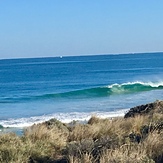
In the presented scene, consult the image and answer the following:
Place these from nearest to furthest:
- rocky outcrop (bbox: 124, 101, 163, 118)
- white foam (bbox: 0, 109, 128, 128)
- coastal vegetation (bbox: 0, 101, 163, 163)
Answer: coastal vegetation (bbox: 0, 101, 163, 163), rocky outcrop (bbox: 124, 101, 163, 118), white foam (bbox: 0, 109, 128, 128)

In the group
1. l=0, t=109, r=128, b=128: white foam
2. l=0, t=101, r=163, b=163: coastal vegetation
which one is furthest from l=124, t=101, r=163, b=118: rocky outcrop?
l=0, t=101, r=163, b=163: coastal vegetation

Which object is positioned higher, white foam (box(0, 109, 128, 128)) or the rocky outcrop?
the rocky outcrop

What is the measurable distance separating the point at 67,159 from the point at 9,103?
30.1 metres

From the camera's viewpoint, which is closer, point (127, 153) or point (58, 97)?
point (127, 153)

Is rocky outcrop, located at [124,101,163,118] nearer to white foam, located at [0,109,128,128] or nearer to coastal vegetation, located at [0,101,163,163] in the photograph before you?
white foam, located at [0,109,128,128]

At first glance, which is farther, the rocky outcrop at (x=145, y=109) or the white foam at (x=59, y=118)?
the white foam at (x=59, y=118)

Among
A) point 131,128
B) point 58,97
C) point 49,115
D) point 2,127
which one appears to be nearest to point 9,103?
point 58,97

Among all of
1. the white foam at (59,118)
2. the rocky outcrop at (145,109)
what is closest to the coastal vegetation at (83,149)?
the rocky outcrop at (145,109)

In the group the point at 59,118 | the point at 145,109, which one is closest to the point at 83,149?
the point at 145,109

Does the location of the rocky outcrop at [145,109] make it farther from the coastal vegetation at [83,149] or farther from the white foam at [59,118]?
the coastal vegetation at [83,149]

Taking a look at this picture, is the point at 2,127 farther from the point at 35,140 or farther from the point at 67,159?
the point at 67,159

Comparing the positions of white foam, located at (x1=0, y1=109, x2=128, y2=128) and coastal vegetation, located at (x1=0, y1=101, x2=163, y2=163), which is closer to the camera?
coastal vegetation, located at (x1=0, y1=101, x2=163, y2=163)

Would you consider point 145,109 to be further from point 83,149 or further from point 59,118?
point 83,149

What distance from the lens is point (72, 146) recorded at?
8.64 metres
